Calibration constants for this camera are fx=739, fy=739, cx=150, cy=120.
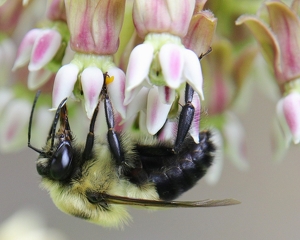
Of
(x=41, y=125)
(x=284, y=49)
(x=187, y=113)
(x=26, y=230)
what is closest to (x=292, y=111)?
(x=284, y=49)

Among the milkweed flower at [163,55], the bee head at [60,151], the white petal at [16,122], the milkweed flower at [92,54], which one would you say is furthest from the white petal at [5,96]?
the milkweed flower at [163,55]

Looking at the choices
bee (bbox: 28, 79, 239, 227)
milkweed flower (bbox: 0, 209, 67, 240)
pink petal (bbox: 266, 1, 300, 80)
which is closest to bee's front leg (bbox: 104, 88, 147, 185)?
bee (bbox: 28, 79, 239, 227)

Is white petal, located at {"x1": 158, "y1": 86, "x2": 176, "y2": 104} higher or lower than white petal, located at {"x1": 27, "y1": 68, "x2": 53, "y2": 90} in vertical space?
higher

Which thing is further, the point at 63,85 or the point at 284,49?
the point at 284,49

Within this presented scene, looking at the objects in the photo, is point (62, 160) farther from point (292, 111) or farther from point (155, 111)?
point (292, 111)

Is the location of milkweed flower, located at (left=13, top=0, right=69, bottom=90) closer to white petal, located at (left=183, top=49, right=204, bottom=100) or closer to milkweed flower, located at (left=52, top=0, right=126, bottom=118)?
milkweed flower, located at (left=52, top=0, right=126, bottom=118)

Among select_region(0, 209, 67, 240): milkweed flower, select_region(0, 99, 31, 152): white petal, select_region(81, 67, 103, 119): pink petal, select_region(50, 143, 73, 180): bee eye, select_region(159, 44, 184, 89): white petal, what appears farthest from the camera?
select_region(0, 209, 67, 240): milkweed flower

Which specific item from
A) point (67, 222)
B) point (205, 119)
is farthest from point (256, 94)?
point (205, 119)
